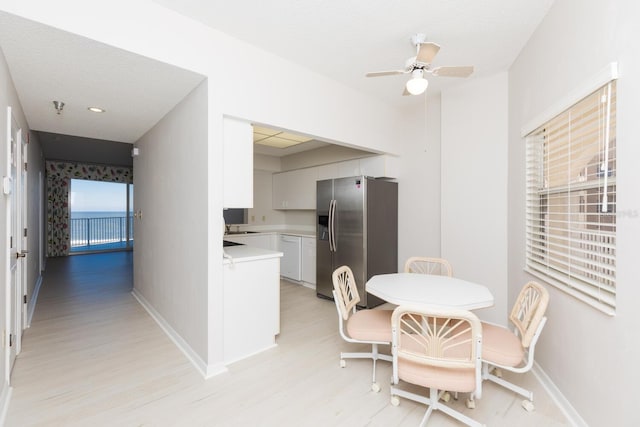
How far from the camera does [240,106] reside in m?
2.48

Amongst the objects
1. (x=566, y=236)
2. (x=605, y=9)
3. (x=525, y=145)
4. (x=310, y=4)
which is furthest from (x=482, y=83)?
(x=310, y=4)

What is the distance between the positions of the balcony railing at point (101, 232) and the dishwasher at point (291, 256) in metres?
6.35

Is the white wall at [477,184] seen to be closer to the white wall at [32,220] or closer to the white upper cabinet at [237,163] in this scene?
the white upper cabinet at [237,163]

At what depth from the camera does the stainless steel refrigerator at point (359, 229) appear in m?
3.79

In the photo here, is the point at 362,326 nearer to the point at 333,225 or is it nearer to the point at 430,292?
the point at 430,292

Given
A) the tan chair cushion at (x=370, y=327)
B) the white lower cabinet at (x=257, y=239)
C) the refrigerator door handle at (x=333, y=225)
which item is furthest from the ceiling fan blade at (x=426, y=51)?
the white lower cabinet at (x=257, y=239)

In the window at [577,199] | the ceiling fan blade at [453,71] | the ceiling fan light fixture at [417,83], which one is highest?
the ceiling fan blade at [453,71]

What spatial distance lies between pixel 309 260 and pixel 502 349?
331 centimetres

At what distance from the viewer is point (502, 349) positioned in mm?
1861

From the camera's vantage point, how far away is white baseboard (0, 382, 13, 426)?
1.81 m

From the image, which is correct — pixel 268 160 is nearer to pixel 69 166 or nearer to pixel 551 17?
pixel 551 17

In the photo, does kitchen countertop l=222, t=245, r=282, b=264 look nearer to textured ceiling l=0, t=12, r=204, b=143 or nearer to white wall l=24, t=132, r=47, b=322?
textured ceiling l=0, t=12, r=204, b=143

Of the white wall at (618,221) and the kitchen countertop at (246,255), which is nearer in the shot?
the white wall at (618,221)

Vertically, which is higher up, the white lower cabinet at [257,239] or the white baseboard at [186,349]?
the white lower cabinet at [257,239]
